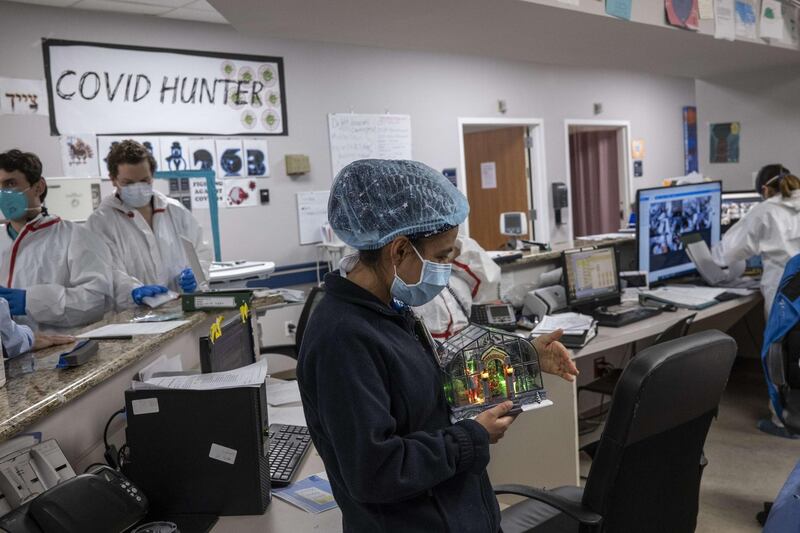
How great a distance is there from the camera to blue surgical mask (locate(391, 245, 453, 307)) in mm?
1179

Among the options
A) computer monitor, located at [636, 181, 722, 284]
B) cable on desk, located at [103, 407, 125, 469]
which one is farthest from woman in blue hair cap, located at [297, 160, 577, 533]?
computer monitor, located at [636, 181, 722, 284]

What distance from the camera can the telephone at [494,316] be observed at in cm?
286

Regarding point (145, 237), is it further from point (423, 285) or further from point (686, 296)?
point (686, 296)

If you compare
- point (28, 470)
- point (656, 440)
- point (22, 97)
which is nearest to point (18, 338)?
point (28, 470)

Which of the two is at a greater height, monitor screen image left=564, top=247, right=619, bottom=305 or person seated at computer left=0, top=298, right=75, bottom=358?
person seated at computer left=0, top=298, right=75, bottom=358

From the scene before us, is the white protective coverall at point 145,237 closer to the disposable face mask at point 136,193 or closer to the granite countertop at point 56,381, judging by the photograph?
the disposable face mask at point 136,193

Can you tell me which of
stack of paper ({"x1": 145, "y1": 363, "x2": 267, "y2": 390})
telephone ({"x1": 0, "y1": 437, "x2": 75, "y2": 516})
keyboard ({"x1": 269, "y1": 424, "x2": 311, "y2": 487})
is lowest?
keyboard ({"x1": 269, "y1": 424, "x2": 311, "y2": 487})

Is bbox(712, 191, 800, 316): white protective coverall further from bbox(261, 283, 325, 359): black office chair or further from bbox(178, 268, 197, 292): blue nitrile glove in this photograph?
bbox(178, 268, 197, 292): blue nitrile glove

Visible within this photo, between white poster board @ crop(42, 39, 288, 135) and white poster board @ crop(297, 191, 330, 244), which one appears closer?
white poster board @ crop(42, 39, 288, 135)

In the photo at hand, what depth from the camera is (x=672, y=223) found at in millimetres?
3736

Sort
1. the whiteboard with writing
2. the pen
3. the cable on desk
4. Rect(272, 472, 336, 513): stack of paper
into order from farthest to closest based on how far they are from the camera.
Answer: the whiteboard with writing < the pen < the cable on desk < Rect(272, 472, 336, 513): stack of paper

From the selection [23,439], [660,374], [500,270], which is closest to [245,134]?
[500,270]

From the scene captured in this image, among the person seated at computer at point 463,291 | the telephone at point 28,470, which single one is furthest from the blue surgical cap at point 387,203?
the person seated at computer at point 463,291

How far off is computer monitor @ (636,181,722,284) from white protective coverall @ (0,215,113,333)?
266 cm
